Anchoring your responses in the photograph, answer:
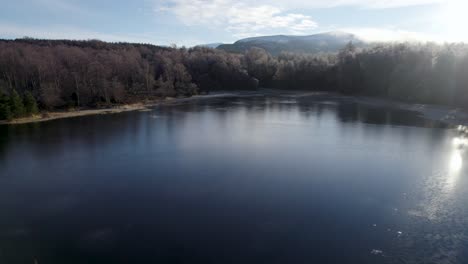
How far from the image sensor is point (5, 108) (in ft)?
64.2

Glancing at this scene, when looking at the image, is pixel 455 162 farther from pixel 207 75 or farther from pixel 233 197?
pixel 207 75

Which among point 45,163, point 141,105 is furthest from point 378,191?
point 141,105

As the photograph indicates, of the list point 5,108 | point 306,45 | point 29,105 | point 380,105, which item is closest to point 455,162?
point 380,105

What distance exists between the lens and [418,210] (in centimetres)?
818

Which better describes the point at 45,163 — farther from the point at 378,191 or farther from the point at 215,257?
the point at 378,191

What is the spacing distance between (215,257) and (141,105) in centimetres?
2477

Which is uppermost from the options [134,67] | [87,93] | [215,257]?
[134,67]

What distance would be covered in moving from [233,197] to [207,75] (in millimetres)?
38073

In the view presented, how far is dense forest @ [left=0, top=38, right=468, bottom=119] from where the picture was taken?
2553 cm

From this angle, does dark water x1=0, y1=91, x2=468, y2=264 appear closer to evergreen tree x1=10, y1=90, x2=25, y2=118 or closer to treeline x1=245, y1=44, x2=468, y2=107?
evergreen tree x1=10, y1=90, x2=25, y2=118

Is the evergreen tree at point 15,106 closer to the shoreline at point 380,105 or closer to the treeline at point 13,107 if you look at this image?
the treeline at point 13,107

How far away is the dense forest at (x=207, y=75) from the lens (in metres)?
25.5

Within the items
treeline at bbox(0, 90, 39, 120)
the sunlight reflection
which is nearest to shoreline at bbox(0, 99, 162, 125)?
treeline at bbox(0, 90, 39, 120)

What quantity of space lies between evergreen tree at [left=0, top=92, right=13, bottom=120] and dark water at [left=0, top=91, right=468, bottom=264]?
3.30 metres
